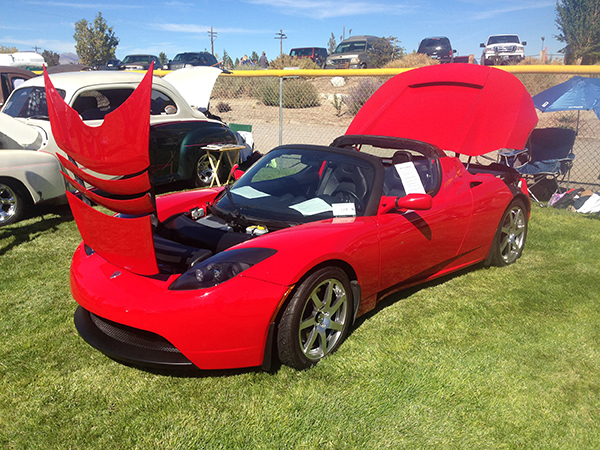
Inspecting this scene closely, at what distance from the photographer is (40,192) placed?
548cm

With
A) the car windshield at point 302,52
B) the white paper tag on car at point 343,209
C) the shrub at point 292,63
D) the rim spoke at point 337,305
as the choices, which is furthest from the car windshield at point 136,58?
the rim spoke at point 337,305

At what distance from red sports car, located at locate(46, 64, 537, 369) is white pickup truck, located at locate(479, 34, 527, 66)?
76.9ft

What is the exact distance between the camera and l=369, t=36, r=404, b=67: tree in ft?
83.6

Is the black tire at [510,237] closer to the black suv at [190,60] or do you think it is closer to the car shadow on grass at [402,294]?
the car shadow on grass at [402,294]

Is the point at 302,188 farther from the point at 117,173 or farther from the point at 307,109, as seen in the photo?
the point at 307,109

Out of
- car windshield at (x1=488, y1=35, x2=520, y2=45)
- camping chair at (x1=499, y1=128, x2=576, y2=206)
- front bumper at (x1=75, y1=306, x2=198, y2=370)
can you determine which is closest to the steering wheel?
front bumper at (x1=75, y1=306, x2=198, y2=370)

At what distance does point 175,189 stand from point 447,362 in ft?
19.0

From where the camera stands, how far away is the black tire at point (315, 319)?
262 centimetres

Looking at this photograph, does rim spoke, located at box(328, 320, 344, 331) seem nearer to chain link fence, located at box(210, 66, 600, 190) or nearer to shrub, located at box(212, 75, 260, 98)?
chain link fence, located at box(210, 66, 600, 190)

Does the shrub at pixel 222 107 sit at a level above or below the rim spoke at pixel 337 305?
above

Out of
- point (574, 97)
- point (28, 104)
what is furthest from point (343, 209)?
point (574, 97)

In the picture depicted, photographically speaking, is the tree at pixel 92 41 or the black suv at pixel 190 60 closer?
the black suv at pixel 190 60

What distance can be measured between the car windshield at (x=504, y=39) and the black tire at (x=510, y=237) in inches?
1012

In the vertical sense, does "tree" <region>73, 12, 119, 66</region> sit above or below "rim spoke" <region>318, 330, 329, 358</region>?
above
